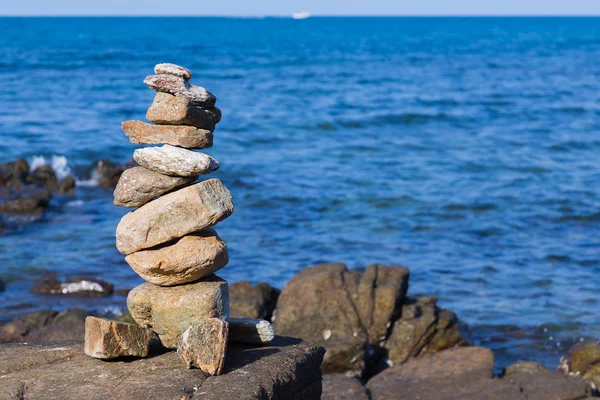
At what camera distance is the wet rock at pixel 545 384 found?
10594 millimetres

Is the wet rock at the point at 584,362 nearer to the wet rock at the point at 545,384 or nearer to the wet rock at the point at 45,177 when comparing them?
the wet rock at the point at 545,384

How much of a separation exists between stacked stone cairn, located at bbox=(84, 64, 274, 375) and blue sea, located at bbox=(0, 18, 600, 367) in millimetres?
7941

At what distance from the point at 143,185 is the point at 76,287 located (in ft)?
31.8

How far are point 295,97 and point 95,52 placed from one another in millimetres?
35577

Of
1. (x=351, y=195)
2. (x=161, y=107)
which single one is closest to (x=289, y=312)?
(x=161, y=107)

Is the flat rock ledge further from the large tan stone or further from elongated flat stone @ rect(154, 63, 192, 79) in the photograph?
elongated flat stone @ rect(154, 63, 192, 79)

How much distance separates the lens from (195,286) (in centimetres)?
764

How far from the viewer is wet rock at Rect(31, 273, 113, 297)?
16400 mm

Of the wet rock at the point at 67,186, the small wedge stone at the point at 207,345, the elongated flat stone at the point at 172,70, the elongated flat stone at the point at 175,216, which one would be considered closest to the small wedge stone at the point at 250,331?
the small wedge stone at the point at 207,345

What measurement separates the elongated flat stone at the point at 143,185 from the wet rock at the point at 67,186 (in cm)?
1865

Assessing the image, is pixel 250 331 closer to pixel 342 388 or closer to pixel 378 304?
pixel 342 388

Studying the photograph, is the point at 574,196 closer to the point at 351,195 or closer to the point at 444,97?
the point at 351,195

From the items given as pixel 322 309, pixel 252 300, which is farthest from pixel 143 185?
pixel 252 300

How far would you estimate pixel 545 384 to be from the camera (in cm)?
1089
